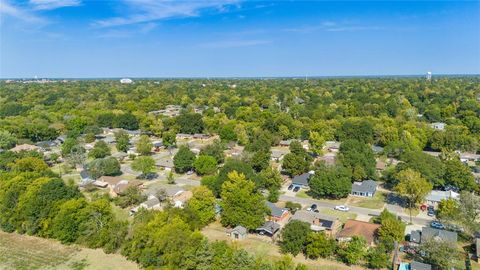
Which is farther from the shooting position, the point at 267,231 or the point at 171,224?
the point at 267,231

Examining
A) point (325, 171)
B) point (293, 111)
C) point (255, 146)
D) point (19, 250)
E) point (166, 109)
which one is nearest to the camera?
point (19, 250)

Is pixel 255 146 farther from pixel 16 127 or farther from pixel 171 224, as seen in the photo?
pixel 16 127

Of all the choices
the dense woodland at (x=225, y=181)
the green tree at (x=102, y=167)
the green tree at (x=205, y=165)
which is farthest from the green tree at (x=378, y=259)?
the green tree at (x=102, y=167)

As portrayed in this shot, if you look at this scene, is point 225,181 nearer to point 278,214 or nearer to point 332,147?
point 278,214

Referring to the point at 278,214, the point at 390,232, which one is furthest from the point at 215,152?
the point at 390,232

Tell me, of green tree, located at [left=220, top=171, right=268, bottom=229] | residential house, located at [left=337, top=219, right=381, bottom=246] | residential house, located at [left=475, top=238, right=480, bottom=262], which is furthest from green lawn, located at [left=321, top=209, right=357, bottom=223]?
residential house, located at [left=475, top=238, right=480, bottom=262]

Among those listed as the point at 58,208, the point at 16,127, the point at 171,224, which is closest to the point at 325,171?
the point at 171,224

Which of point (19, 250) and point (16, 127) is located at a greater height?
point (16, 127)
